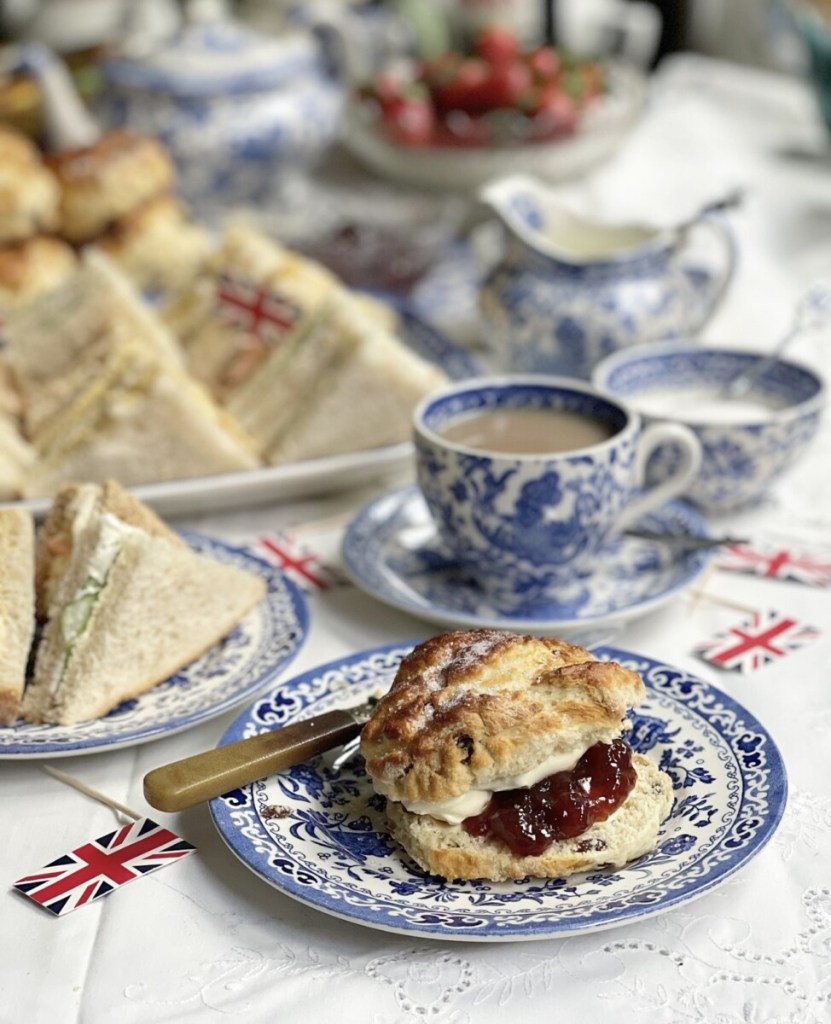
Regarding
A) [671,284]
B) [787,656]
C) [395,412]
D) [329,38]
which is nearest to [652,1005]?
[787,656]

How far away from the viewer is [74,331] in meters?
2.89

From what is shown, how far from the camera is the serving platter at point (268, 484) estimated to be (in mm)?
2408

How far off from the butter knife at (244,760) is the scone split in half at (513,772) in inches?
4.6

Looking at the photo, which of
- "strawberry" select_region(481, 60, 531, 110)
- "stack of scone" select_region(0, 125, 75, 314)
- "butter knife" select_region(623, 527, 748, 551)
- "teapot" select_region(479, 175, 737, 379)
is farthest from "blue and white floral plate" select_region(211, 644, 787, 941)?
"strawberry" select_region(481, 60, 531, 110)

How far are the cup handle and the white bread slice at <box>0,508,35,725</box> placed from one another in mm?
983

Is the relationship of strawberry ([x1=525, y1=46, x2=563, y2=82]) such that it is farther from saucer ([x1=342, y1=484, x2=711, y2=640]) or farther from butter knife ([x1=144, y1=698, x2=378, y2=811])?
butter knife ([x1=144, y1=698, x2=378, y2=811])

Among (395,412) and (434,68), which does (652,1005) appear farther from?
(434,68)

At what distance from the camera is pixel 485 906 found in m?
1.33

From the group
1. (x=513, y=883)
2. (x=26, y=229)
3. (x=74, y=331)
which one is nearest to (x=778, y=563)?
(x=513, y=883)

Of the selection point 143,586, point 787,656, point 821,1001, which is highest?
point 143,586

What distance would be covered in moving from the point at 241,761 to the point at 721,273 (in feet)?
6.33

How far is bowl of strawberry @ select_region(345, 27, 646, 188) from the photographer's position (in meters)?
3.93

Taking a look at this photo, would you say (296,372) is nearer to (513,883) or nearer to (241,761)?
(241,761)

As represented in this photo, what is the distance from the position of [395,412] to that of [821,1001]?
1.59 meters
